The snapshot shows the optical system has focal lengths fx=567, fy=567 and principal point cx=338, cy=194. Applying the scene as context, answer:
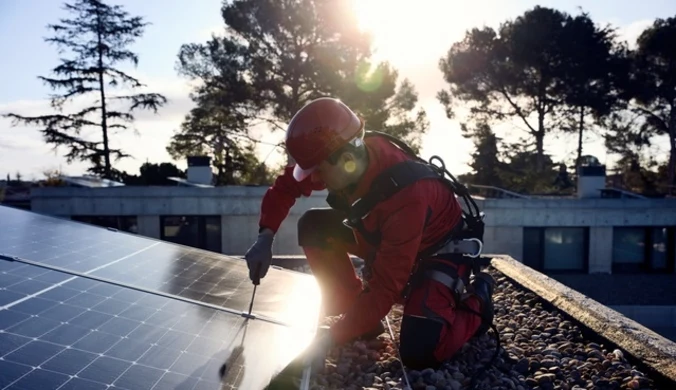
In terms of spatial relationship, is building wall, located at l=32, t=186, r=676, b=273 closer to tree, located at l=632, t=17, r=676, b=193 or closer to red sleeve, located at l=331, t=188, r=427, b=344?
red sleeve, located at l=331, t=188, r=427, b=344

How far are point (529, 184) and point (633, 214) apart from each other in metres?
8.55

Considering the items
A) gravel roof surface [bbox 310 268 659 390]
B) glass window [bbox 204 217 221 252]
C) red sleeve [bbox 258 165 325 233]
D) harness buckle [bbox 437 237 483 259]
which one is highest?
red sleeve [bbox 258 165 325 233]

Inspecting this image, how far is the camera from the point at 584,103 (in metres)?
23.8

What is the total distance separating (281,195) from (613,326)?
8.22 feet

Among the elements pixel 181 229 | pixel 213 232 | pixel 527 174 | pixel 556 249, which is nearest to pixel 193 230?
pixel 181 229

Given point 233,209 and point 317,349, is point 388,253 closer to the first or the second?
point 317,349

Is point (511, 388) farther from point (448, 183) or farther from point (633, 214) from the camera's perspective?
point (633, 214)

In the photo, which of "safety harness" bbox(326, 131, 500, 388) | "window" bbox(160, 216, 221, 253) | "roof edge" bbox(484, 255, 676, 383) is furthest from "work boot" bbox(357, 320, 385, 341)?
"window" bbox(160, 216, 221, 253)

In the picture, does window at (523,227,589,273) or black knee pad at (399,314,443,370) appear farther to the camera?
window at (523,227,589,273)

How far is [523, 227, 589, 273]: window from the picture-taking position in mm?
14883

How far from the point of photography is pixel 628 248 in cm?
1549

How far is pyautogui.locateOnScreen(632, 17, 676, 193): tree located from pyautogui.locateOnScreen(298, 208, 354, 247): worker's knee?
24.8 m

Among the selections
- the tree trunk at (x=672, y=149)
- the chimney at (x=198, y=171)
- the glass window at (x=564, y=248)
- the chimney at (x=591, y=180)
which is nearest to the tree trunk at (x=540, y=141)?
the tree trunk at (x=672, y=149)

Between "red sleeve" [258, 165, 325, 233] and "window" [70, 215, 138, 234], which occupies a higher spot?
→ "red sleeve" [258, 165, 325, 233]
